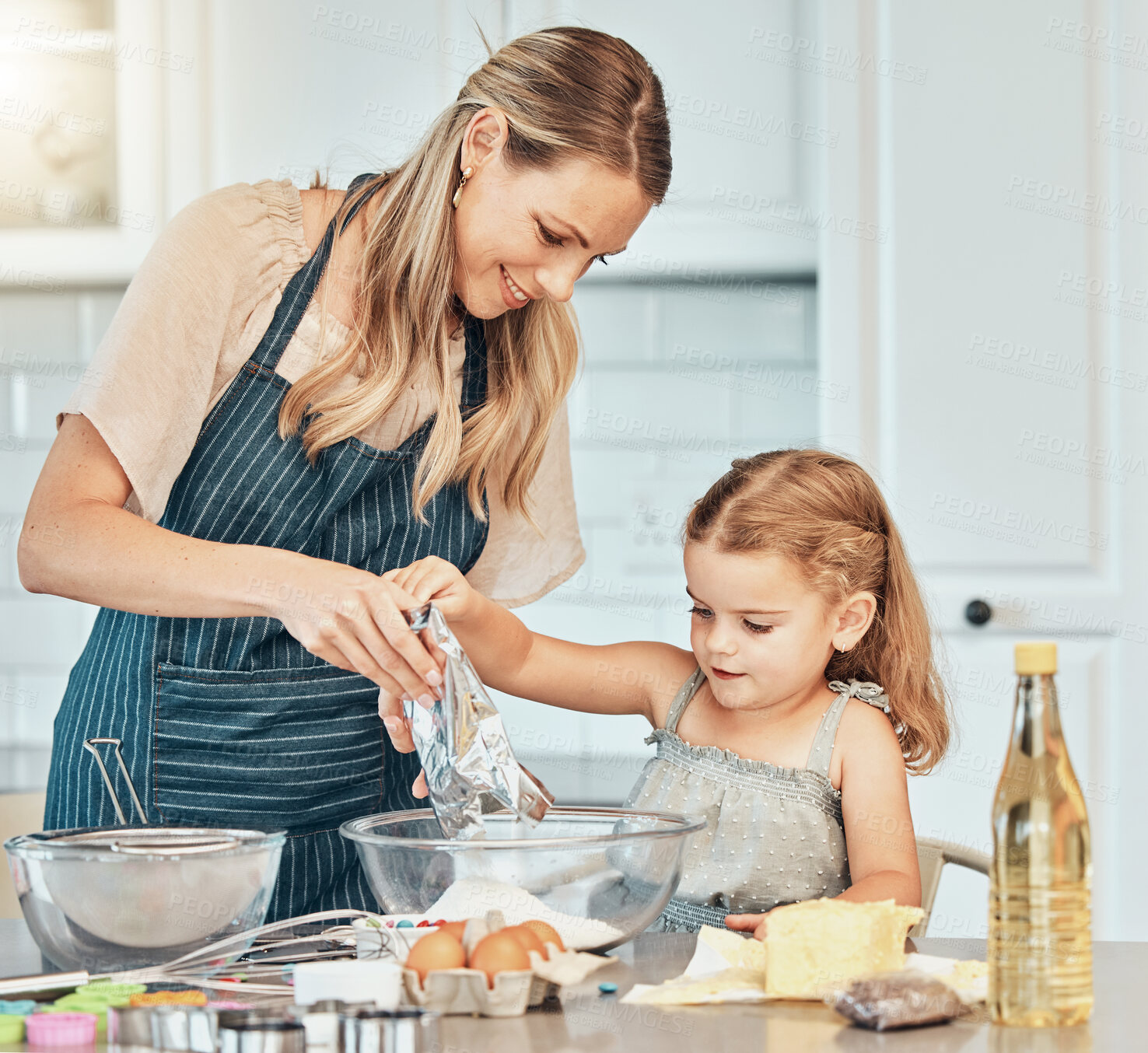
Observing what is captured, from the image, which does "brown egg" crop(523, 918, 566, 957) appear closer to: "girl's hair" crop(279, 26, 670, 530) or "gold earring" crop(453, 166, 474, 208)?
"girl's hair" crop(279, 26, 670, 530)

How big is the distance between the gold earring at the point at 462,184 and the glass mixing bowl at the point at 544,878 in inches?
25.9

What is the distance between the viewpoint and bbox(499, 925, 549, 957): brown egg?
81cm

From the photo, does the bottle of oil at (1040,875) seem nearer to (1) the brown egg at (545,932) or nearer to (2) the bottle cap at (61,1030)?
(1) the brown egg at (545,932)

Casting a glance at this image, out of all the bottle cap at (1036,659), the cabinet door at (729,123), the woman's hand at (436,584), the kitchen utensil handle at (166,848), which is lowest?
the kitchen utensil handle at (166,848)

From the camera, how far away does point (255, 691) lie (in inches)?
49.1

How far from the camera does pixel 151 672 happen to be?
4.09 feet

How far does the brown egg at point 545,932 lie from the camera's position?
84 centimetres

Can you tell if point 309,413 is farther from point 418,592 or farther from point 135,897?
point 135,897

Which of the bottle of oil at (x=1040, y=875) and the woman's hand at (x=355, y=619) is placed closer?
the bottle of oil at (x=1040, y=875)

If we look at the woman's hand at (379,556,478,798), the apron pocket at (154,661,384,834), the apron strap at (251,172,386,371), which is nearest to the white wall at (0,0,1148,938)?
the apron strap at (251,172,386,371)

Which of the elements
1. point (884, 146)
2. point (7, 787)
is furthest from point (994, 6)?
point (7, 787)

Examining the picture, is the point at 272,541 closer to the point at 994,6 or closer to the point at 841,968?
the point at 841,968

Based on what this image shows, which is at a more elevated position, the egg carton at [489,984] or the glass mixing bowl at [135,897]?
the glass mixing bowl at [135,897]

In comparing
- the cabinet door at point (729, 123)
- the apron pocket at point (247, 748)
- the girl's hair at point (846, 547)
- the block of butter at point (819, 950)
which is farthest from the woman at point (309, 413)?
the cabinet door at point (729, 123)
